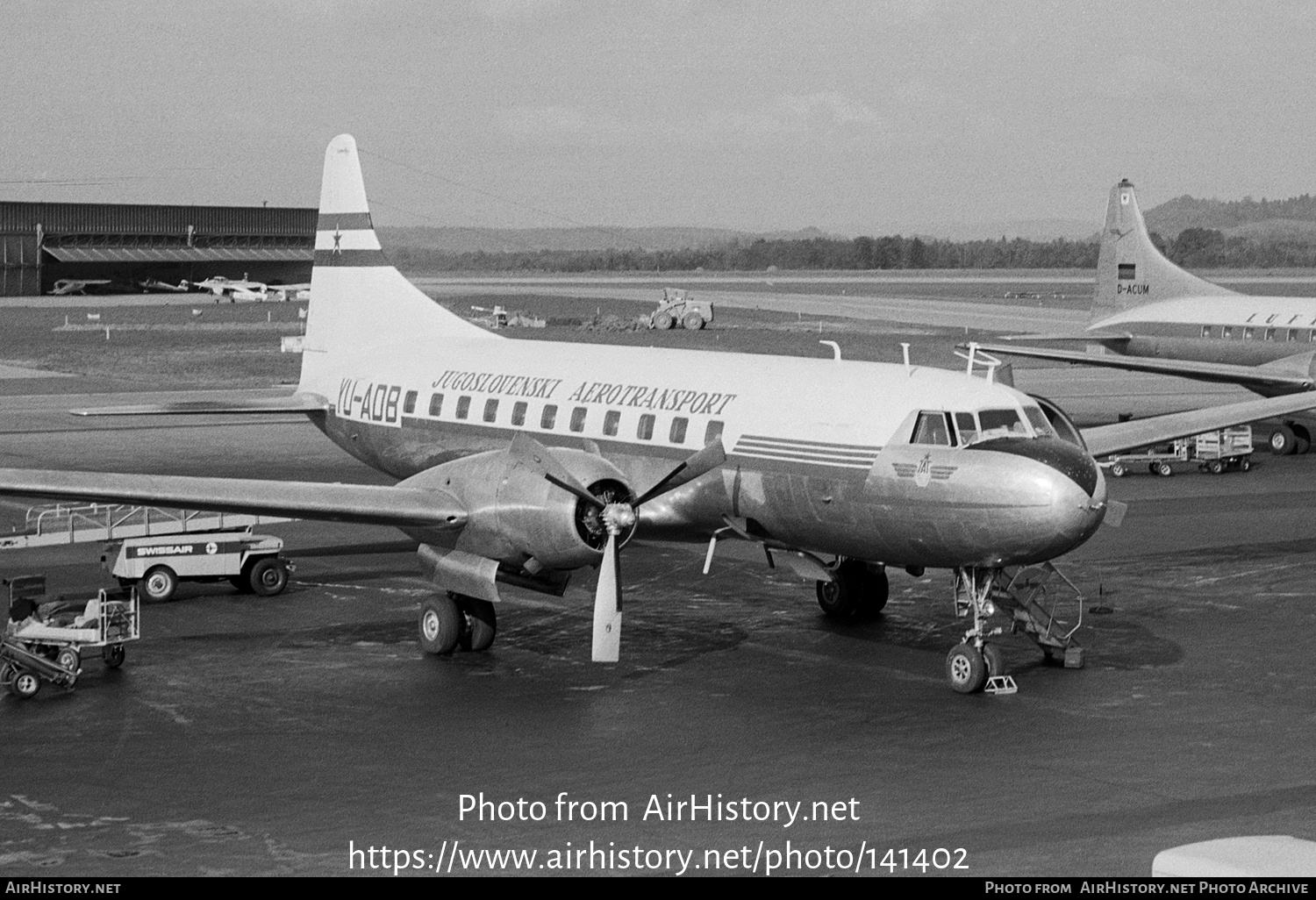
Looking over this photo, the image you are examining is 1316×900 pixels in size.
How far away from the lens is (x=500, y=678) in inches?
725

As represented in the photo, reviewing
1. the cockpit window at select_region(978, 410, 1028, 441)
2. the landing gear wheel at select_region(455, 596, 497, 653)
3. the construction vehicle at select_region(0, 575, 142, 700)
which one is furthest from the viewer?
the landing gear wheel at select_region(455, 596, 497, 653)

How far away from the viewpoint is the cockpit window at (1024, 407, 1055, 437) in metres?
18.9

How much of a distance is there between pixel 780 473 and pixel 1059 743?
524 cm

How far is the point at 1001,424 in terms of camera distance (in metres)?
18.6

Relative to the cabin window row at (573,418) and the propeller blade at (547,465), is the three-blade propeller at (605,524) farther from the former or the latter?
the cabin window row at (573,418)

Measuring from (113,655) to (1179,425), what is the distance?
16028 millimetres

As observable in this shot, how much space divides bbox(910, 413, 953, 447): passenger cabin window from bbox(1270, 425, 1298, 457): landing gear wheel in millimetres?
25807

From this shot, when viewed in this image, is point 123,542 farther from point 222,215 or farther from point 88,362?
point 222,215

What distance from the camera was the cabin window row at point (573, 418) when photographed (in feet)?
67.8

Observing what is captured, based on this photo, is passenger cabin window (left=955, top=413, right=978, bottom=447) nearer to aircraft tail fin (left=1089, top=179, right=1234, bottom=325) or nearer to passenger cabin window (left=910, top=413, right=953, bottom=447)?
passenger cabin window (left=910, top=413, right=953, bottom=447)

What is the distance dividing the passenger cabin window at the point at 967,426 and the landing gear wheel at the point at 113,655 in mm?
10298

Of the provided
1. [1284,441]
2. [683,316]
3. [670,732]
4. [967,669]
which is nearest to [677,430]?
[967,669]

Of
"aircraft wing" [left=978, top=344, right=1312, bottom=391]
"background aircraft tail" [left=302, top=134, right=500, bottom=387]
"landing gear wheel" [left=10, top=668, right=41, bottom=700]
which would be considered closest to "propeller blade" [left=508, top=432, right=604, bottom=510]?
"landing gear wheel" [left=10, top=668, right=41, bottom=700]

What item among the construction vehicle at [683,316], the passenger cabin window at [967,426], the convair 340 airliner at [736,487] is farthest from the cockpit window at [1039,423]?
→ the construction vehicle at [683,316]
